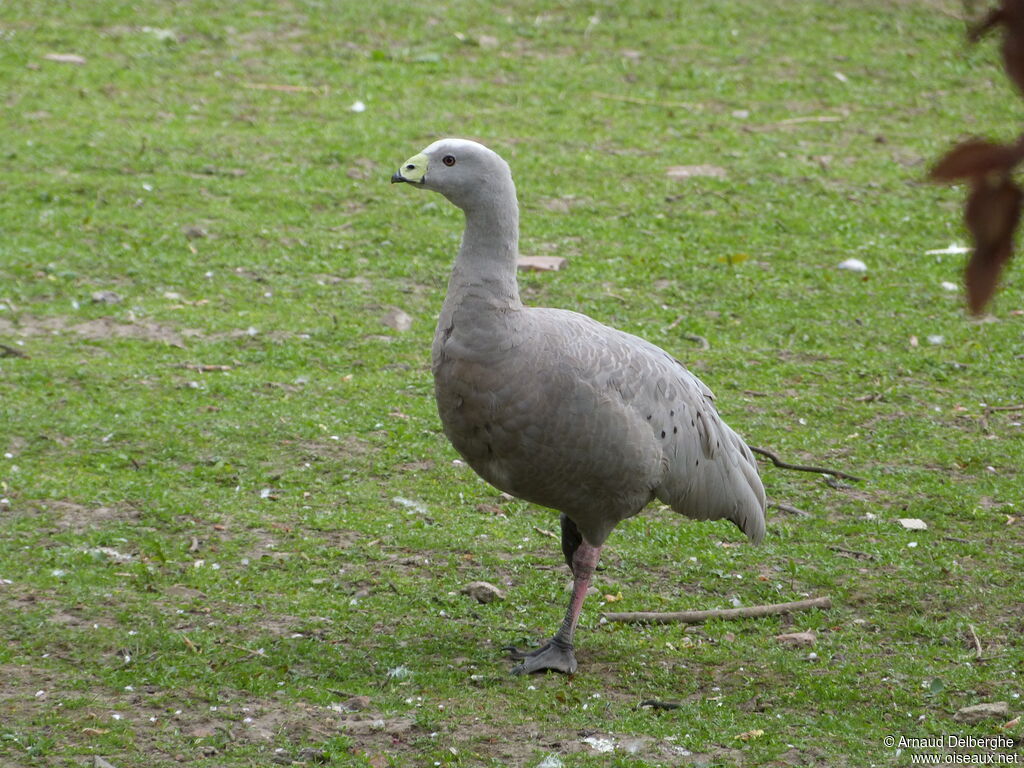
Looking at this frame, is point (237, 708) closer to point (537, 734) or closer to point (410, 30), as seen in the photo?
point (537, 734)

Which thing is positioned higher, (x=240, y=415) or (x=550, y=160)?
(x=550, y=160)

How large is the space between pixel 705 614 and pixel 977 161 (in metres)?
4.15

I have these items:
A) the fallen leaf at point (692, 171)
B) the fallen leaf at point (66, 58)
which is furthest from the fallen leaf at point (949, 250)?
the fallen leaf at point (66, 58)

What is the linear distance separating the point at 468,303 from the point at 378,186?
6.40 meters

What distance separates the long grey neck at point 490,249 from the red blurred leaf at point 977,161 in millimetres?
3307

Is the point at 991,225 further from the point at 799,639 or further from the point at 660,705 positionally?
the point at 799,639

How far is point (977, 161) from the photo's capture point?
5.72 ft

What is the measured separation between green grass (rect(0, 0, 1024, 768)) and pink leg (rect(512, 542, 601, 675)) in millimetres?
71

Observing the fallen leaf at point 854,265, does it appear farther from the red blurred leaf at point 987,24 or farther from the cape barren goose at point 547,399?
the red blurred leaf at point 987,24

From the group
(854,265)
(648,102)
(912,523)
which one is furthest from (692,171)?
(912,523)

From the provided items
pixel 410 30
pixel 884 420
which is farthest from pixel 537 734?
pixel 410 30

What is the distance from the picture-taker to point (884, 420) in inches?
310

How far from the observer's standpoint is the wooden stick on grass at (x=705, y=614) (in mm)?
5645
